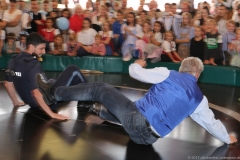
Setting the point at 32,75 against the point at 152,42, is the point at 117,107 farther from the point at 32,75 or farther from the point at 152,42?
the point at 152,42

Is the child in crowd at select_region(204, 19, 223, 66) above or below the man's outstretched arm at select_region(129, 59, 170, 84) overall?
below

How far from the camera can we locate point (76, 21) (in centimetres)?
966

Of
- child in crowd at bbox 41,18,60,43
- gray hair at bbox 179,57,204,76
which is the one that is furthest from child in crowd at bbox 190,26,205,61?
gray hair at bbox 179,57,204,76

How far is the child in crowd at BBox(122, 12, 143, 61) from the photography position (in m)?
9.16

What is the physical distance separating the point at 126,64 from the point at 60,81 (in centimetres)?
453

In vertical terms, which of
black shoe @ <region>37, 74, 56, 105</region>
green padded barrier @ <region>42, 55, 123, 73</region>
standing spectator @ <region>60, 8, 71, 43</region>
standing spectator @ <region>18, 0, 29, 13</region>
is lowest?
green padded barrier @ <region>42, 55, 123, 73</region>

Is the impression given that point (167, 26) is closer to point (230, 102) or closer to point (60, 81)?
point (230, 102)

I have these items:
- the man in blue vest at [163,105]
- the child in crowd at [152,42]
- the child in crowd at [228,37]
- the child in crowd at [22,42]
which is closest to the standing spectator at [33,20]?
the child in crowd at [22,42]

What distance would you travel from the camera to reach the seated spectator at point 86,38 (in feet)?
30.5

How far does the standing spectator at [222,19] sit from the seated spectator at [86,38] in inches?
104

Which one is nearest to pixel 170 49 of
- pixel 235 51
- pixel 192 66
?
pixel 235 51

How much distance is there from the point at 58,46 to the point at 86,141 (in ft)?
18.1

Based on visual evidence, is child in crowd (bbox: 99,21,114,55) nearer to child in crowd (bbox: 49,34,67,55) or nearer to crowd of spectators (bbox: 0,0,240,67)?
crowd of spectators (bbox: 0,0,240,67)

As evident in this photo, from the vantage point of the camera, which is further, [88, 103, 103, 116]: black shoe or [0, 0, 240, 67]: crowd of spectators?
[0, 0, 240, 67]: crowd of spectators
